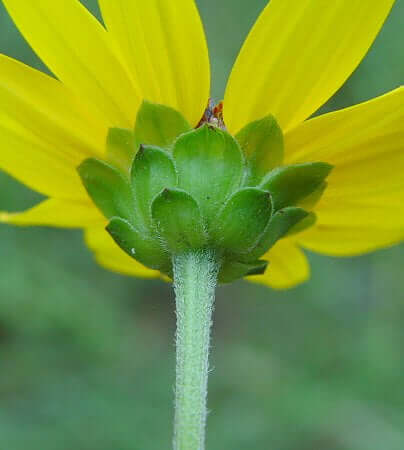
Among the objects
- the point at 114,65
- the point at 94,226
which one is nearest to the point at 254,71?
the point at 114,65

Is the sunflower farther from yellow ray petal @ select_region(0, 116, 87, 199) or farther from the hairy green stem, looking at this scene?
the hairy green stem

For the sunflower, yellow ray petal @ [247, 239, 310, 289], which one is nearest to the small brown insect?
the sunflower

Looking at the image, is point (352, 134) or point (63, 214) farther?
point (63, 214)

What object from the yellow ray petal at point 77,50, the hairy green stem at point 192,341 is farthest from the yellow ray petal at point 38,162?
the hairy green stem at point 192,341

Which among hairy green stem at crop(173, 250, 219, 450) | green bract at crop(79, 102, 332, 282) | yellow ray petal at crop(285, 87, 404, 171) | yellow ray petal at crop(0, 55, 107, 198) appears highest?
yellow ray petal at crop(0, 55, 107, 198)

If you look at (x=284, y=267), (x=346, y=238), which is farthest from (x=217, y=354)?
Result: (x=346, y=238)

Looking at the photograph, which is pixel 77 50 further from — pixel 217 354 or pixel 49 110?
pixel 217 354
